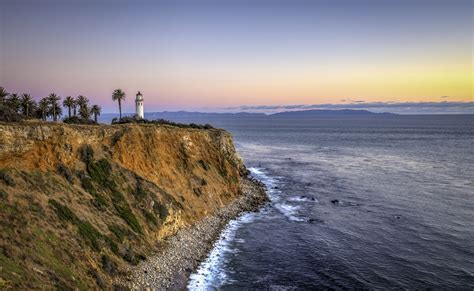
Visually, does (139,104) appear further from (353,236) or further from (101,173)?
(353,236)

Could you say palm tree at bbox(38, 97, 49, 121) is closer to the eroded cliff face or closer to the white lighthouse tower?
the white lighthouse tower

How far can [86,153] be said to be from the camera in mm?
44500

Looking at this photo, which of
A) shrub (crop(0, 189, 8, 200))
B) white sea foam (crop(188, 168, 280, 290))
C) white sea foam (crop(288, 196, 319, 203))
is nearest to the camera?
shrub (crop(0, 189, 8, 200))

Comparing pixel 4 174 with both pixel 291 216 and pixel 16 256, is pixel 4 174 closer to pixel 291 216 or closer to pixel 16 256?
pixel 16 256

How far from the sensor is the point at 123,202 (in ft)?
140

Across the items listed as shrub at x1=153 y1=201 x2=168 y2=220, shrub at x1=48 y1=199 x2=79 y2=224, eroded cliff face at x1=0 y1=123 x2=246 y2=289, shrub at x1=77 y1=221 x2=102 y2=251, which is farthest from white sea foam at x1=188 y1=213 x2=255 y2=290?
shrub at x1=48 y1=199 x2=79 y2=224

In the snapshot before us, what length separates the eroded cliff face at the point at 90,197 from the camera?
2806cm

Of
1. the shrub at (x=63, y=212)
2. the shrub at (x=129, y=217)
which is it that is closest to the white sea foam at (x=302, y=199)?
the shrub at (x=129, y=217)

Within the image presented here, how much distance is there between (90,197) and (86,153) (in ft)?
23.9

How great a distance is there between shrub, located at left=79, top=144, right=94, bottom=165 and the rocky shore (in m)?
14.1

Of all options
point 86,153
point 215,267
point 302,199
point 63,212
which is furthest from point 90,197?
point 302,199

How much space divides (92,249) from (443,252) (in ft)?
126

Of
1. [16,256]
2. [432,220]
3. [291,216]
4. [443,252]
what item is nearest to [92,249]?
[16,256]

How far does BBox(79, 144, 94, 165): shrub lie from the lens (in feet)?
144
